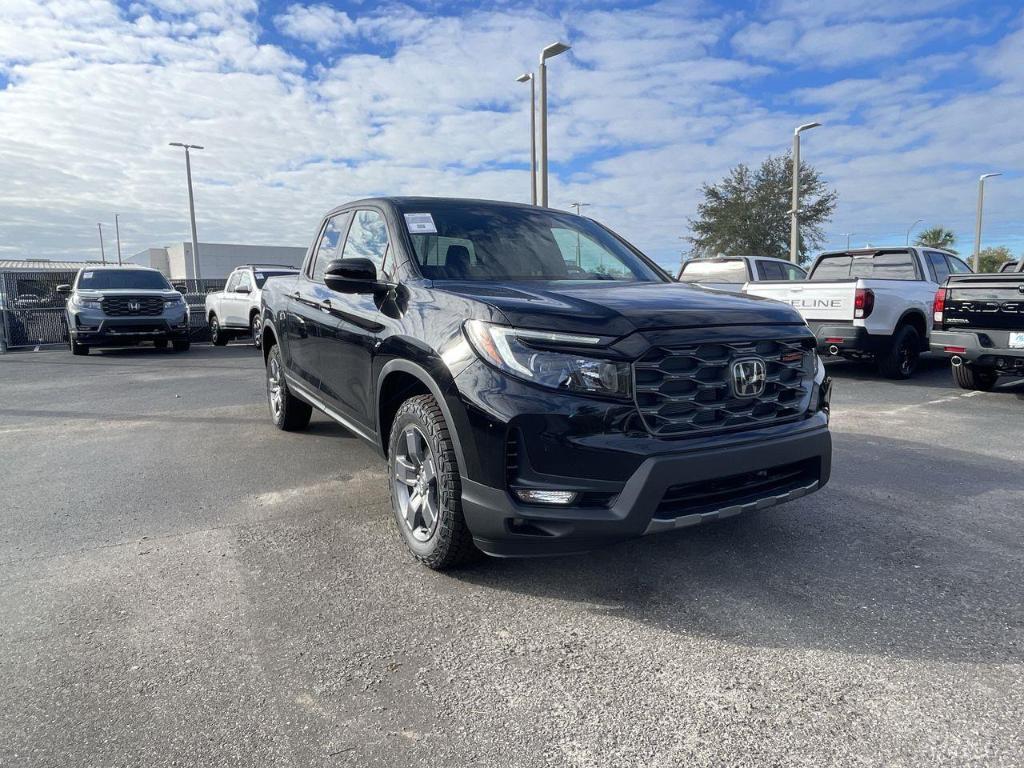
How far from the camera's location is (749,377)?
2949 mm

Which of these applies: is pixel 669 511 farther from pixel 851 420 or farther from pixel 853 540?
pixel 851 420

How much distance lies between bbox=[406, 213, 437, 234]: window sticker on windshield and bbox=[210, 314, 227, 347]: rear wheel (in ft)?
43.8

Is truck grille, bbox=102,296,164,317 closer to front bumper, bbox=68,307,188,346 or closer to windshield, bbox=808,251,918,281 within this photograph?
front bumper, bbox=68,307,188,346

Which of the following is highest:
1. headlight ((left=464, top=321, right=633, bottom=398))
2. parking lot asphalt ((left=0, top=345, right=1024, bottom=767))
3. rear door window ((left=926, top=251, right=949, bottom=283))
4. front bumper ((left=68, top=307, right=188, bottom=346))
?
rear door window ((left=926, top=251, right=949, bottom=283))

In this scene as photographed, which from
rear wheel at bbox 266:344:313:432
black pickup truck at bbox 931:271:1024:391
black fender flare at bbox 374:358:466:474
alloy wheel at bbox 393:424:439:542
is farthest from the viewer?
black pickup truck at bbox 931:271:1024:391

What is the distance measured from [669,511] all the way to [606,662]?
621 millimetres

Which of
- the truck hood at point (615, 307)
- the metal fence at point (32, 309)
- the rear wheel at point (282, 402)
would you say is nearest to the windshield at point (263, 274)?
the metal fence at point (32, 309)

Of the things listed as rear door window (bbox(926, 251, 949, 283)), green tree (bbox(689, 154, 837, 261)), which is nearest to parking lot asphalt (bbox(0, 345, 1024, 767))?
rear door window (bbox(926, 251, 949, 283))

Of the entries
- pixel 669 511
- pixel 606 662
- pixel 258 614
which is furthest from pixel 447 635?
pixel 669 511

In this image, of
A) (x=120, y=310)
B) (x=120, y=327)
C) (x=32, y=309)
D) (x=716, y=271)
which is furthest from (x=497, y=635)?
(x=32, y=309)

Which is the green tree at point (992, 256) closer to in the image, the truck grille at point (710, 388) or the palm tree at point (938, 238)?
the palm tree at point (938, 238)

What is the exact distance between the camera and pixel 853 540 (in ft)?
11.7

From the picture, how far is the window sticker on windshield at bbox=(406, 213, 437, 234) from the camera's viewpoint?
3824 mm

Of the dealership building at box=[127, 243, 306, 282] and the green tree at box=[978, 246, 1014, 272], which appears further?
the dealership building at box=[127, 243, 306, 282]
